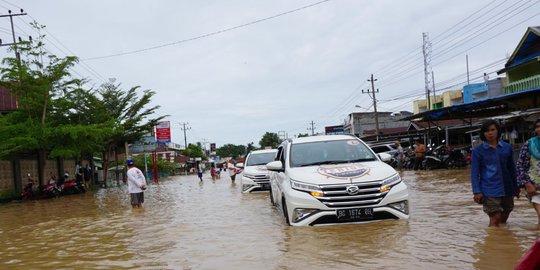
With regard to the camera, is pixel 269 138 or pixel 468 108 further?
pixel 269 138

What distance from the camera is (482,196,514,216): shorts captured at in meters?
6.41

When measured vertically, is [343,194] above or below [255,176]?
above

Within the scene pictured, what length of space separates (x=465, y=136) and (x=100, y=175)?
2751 cm

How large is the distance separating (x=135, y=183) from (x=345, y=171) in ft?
25.9

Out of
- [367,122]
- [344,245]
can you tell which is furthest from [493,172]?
[367,122]

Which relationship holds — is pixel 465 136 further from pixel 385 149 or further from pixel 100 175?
pixel 100 175

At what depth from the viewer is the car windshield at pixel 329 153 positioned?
8.20 m

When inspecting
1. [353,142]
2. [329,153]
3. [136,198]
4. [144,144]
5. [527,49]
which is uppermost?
[527,49]

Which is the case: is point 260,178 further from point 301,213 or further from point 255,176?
point 301,213

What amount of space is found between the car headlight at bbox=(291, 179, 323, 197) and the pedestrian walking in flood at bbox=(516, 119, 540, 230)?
8.67 feet

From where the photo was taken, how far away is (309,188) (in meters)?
7.18

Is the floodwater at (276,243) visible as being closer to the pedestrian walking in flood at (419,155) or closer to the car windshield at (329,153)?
the car windshield at (329,153)

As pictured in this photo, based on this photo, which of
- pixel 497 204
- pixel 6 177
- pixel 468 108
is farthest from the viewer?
pixel 6 177

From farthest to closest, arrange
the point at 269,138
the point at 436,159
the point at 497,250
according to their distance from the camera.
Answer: the point at 269,138
the point at 436,159
the point at 497,250
